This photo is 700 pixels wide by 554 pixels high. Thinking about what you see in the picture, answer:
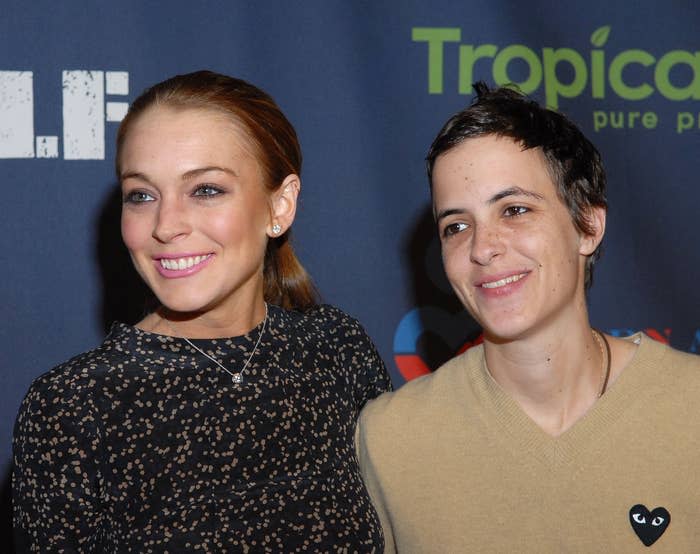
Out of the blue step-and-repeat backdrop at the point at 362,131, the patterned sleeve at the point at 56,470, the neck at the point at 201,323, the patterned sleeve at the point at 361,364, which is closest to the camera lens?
the patterned sleeve at the point at 56,470

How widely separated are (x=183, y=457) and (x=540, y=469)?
0.61 m

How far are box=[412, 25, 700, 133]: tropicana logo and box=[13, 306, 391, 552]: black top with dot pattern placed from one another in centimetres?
102

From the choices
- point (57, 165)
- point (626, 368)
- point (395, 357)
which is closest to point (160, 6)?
point (57, 165)

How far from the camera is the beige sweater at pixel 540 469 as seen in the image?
1.48m

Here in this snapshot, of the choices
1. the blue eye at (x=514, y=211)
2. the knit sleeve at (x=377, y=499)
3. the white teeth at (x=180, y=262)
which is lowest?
the knit sleeve at (x=377, y=499)

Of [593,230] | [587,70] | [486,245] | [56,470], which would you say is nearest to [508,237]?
[486,245]

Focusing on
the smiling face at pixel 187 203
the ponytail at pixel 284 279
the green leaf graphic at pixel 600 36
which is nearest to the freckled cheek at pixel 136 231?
the smiling face at pixel 187 203

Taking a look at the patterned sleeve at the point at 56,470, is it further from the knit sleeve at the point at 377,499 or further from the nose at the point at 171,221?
the knit sleeve at the point at 377,499

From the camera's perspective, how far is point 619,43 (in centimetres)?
235

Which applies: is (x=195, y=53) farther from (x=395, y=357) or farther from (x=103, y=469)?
(x=103, y=469)

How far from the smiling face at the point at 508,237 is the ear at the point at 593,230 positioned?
0.13ft

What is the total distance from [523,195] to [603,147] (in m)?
0.93

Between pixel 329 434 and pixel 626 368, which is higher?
pixel 626 368

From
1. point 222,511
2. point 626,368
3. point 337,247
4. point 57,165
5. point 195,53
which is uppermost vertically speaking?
point 195,53
